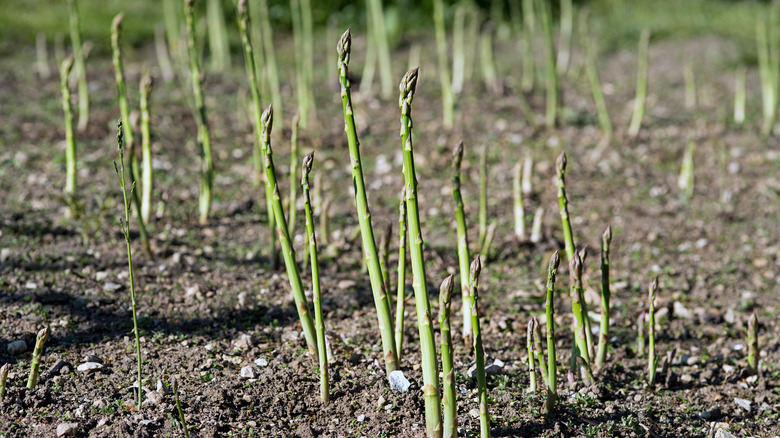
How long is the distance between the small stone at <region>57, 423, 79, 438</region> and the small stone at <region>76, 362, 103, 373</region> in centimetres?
31

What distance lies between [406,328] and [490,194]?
5.92 ft

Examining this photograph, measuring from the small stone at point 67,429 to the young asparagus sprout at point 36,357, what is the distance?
0.79 ft

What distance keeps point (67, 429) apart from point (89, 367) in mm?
353

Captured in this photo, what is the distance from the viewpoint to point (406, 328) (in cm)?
314

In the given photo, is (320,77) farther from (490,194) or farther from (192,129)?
(490,194)

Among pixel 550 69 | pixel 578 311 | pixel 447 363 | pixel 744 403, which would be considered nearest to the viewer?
pixel 447 363

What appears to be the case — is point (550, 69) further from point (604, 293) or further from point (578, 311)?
point (578, 311)

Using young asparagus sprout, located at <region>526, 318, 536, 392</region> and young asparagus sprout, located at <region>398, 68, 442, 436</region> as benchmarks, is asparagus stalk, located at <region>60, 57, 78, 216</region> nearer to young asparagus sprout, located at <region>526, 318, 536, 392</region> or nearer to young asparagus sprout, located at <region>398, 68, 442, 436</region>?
young asparagus sprout, located at <region>398, 68, 442, 436</region>

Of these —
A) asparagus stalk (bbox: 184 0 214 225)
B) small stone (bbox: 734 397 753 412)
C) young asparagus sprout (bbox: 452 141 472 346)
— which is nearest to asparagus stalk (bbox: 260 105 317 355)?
young asparagus sprout (bbox: 452 141 472 346)

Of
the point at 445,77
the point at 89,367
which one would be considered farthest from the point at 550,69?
the point at 89,367

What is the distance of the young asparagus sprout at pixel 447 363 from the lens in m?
2.05

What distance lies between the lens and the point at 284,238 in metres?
2.46

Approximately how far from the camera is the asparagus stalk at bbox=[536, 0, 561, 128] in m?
5.03

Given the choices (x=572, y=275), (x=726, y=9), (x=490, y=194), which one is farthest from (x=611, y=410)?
(x=726, y=9)
